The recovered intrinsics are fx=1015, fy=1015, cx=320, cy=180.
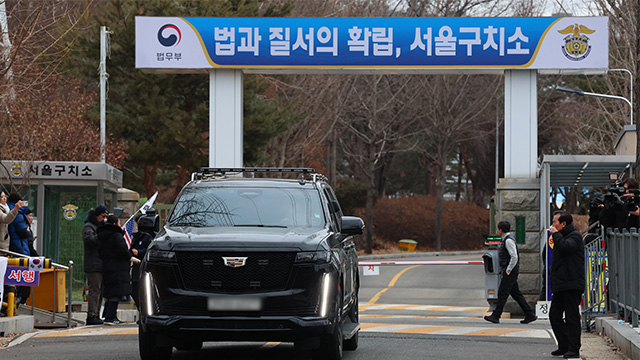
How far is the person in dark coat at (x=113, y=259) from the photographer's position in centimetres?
1579

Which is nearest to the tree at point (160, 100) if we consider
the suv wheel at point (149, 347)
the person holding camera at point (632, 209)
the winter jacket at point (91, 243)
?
the winter jacket at point (91, 243)

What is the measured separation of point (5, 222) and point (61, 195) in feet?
16.8

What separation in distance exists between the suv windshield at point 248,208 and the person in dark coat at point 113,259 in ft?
17.4

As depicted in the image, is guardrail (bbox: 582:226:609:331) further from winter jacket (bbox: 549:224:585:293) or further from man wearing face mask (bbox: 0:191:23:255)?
man wearing face mask (bbox: 0:191:23:255)

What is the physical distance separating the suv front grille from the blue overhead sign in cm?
1246

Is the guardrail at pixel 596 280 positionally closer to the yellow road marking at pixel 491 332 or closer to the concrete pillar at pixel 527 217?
the yellow road marking at pixel 491 332

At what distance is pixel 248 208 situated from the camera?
34.7 feet

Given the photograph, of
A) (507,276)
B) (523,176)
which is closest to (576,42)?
(523,176)

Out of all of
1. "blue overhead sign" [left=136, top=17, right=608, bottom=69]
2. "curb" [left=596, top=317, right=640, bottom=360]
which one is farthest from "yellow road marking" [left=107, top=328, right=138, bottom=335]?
"blue overhead sign" [left=136, top=17, right=608, bottom=69]

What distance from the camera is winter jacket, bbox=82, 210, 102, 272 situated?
16266 millimetres

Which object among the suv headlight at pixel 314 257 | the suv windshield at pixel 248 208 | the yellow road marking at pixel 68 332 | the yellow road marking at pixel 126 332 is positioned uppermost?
the suv windshield at pixel 248 208

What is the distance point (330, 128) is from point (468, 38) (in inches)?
1068

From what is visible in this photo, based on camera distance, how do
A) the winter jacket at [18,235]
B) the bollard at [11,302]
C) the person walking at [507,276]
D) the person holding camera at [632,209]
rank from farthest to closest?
the person walking at [507,276], the winter jacket at [18,235], the bollard at [11,302], the person holding camera at [632,209]

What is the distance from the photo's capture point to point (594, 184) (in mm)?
25125
